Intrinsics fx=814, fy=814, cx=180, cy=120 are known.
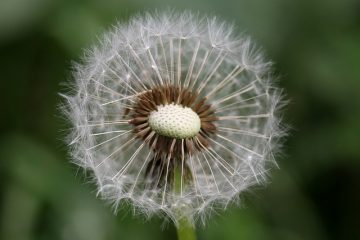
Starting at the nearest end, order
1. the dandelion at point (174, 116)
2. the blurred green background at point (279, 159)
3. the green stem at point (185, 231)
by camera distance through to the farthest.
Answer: the green stem at point (185, 231) → the dandelion at point (174, 116) → the blurred green background at point (279, 159)

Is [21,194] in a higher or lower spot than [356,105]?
lower

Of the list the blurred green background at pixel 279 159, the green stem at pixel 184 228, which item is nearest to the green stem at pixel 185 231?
the green stem at pixel 184 228

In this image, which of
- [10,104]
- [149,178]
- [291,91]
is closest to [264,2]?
[291,91]

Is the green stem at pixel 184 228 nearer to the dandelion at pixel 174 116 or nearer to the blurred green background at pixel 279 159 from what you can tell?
the dandelion at pixel 174 116

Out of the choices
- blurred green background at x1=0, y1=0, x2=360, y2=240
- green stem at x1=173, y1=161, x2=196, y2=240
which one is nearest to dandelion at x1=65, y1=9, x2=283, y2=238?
green stem at x1=173, y1=161, x2=196, y2=240

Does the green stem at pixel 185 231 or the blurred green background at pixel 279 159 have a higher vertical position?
the blurred green background at pixel 279 159

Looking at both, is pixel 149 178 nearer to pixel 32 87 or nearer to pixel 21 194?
pixel 21 194

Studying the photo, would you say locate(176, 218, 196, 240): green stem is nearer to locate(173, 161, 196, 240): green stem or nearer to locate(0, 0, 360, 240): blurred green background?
locate(173, 161, 196, 240): green stem
